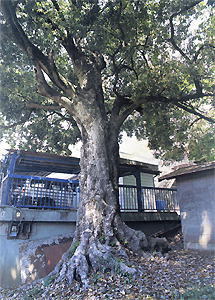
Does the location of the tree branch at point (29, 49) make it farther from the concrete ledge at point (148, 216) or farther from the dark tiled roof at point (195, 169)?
the concrete ledge at point (148, 216)

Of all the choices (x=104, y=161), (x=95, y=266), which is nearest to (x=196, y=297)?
(x=95, y=266)

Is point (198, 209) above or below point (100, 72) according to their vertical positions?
below

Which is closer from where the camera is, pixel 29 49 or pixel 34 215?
pixel 34 215

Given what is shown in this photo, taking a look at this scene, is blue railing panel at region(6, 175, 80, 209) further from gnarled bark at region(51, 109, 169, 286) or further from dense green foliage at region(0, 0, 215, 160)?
dense green foliage at region(0, 0, 215, 160)

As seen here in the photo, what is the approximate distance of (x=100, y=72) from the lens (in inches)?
386

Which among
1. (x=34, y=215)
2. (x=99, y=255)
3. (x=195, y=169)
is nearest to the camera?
(x=99, y=255)

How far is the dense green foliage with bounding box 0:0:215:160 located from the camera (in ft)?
27.9

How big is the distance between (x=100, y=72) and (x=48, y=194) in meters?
5.09

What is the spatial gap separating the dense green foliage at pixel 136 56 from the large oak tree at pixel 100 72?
0.12ft

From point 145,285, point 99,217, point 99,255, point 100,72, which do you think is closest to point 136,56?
point 100,72

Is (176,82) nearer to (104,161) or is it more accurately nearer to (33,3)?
(104,161)

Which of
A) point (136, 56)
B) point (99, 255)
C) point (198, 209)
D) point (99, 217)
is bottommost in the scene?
point (99, 255)

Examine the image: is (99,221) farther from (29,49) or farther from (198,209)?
(29,49)

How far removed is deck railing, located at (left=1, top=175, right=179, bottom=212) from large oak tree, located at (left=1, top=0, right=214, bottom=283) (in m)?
1.74
